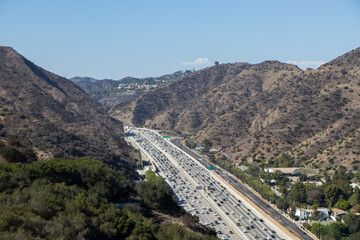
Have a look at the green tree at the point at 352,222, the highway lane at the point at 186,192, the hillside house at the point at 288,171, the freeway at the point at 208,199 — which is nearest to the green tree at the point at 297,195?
the freeway at the point at 208,199

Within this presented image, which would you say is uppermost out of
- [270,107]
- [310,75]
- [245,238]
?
[310,75]

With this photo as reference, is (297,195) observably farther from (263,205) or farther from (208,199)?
(208,199)

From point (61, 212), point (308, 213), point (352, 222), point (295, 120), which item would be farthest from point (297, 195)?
point (61, 212)

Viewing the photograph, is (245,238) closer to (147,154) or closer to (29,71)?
(147,154)

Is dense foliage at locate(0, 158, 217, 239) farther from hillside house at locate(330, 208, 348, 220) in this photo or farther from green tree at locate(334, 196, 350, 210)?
green tree at locate(334, 196, 350, 210)

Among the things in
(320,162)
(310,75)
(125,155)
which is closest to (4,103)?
(125,155)
